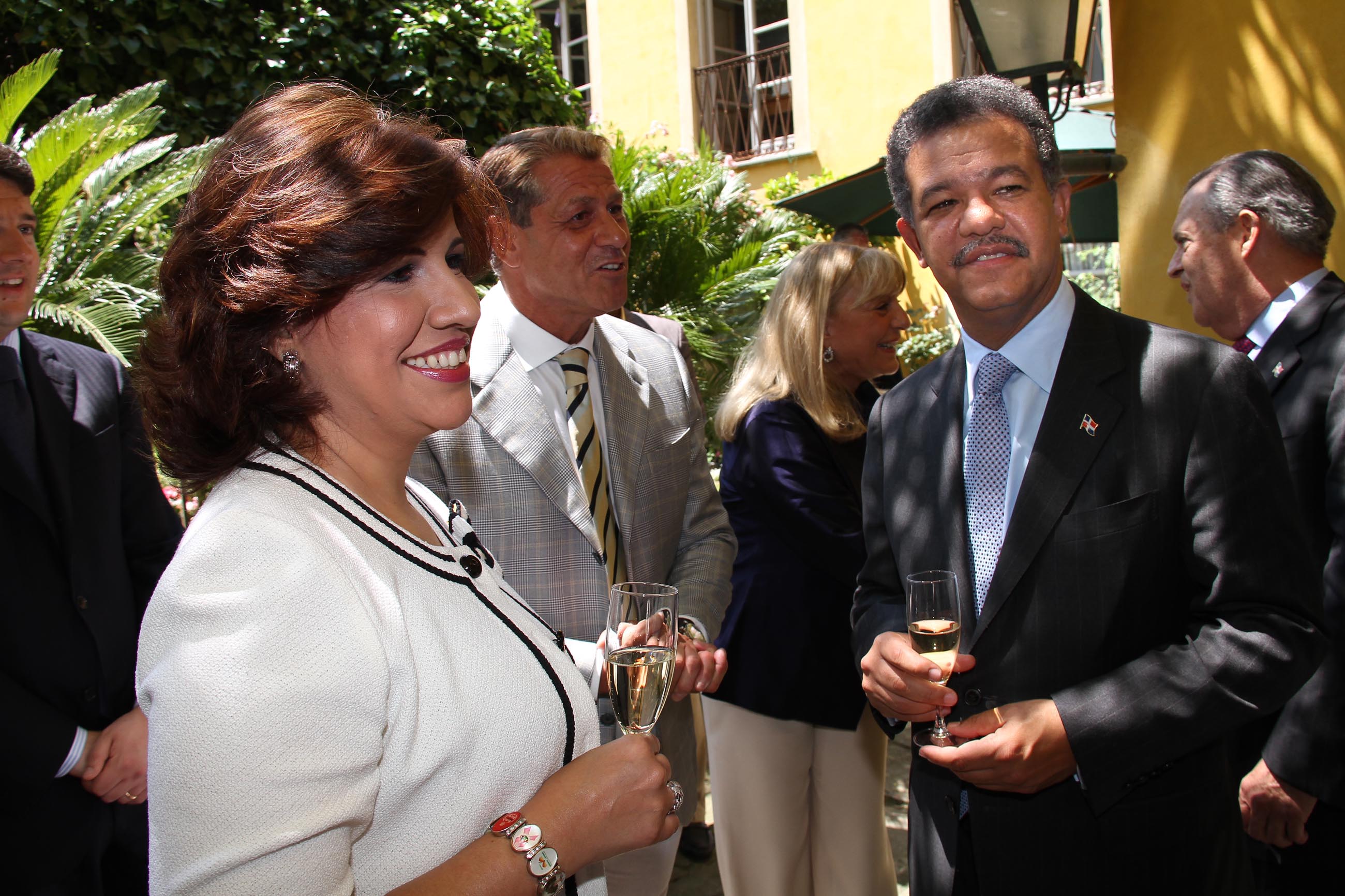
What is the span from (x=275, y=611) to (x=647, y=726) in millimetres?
704

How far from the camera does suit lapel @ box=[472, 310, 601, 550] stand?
95.6 inches

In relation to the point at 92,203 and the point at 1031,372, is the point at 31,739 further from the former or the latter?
the point at 92,203

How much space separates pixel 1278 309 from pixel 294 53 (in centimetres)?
752

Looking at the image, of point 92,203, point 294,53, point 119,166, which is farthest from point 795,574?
point 294,53

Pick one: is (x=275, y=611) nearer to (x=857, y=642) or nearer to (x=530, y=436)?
(x=530, y=436)

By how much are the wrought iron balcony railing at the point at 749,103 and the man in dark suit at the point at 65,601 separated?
10889 mm

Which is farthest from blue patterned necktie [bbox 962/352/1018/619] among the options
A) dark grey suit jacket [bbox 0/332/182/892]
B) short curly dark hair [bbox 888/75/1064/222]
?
dark grey suit jacket [bbox 0/332/182/892]

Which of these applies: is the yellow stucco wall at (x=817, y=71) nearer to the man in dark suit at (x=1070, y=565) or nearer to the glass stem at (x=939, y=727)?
the man in dark suit at (x=1070, y=565)

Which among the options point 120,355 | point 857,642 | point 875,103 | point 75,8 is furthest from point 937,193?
point 875,103

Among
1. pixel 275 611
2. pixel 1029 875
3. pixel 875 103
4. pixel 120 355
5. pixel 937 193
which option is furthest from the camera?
pixel 875 103

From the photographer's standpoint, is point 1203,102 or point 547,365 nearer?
point 547,365

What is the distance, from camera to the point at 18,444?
2.56m

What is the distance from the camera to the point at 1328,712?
2.38 m

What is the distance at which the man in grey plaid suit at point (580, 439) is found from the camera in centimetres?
242
